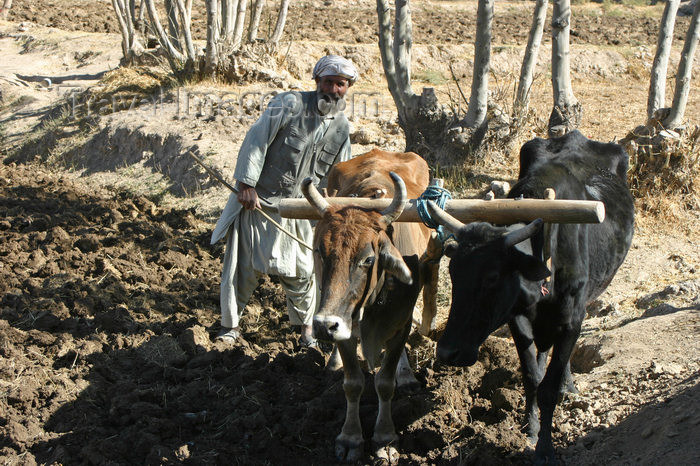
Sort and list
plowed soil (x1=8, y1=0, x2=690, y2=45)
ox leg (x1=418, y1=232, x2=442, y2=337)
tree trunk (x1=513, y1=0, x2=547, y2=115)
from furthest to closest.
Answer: plowed soil (x1=8, y1=0, x2=690, y2=45) < tree trunk (x1=513, y1=0, x2=547, y2=115) < ox leg (x1=418, y1=232, x2=442, y2=337)

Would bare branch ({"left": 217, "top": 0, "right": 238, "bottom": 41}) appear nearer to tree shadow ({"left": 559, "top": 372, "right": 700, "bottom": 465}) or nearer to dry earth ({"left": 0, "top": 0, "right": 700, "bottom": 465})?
dry earth ({"left": 0, "top": 0, "right": 700, "bottom": 465})

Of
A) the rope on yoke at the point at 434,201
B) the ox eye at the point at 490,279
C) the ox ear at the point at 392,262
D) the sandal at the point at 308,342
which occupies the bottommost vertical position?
the sandal at the point at 308,342

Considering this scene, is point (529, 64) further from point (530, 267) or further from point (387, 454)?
point (387, 454)

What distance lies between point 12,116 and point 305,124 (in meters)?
11.5

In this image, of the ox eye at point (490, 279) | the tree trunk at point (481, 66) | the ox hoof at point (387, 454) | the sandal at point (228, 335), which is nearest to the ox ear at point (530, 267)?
the ox eye at point (490, 279)

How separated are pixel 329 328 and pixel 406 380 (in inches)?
59.3

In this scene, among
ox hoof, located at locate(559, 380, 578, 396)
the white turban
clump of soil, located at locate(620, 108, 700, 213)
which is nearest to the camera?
ox hoof, located at locate(559, 380, 578, 396)

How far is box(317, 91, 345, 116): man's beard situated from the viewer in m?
5.13

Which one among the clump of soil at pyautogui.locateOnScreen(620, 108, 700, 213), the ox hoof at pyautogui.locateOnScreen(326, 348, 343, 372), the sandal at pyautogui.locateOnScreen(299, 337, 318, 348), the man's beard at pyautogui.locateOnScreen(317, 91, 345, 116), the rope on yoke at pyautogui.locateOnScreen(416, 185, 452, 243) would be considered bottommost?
the sandal at pyautogui.locateOnScreen(299, 337, 318, 348)

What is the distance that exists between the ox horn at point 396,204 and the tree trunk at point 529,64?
5.95m

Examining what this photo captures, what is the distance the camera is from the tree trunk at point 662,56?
8352mm

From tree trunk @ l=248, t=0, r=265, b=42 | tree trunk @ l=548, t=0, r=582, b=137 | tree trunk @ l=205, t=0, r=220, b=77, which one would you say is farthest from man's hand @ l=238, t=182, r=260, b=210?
tree trunk @ l=248, t=0, r=265, b=42

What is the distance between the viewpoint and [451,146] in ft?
29.3

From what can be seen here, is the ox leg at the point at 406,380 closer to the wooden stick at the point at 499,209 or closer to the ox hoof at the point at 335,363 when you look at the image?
the ox hoof at the point at 335,363
